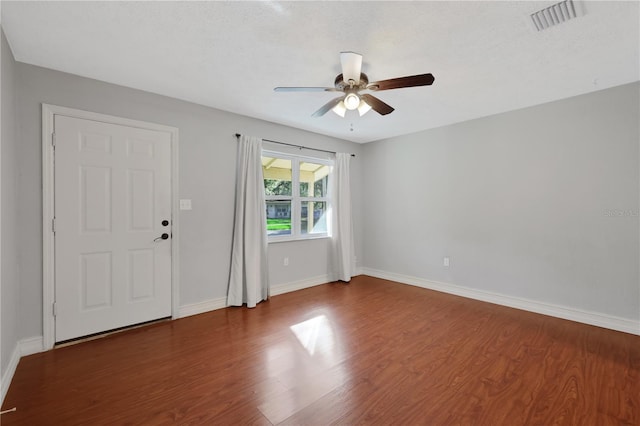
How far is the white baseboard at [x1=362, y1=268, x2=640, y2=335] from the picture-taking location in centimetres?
283

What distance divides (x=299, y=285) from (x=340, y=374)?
2.26 m

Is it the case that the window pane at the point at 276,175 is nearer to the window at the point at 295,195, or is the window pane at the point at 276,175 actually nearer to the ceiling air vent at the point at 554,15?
the window at the point at 295,195

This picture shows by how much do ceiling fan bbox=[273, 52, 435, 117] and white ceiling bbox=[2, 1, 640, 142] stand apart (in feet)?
0.53

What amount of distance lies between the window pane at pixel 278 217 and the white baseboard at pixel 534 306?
2074mm

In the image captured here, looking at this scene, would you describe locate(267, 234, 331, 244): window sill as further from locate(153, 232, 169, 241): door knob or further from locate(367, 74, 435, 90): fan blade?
locate(367, 74, 435, 90): fan blade

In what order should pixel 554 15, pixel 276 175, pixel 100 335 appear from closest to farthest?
pixel 554 15 < pixel 100 335 < pixel 276 175

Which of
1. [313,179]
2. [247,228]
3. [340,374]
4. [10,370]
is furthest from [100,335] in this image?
[313,179]

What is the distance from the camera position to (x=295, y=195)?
439 centimetres

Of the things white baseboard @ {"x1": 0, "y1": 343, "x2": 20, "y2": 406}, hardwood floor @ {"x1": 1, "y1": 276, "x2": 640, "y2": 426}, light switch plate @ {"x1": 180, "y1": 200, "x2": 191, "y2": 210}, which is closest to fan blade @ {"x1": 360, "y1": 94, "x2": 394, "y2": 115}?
Result: hardwood floor @ {"x1": 1, "y1": 276, "x2": 640, "y2": 426}

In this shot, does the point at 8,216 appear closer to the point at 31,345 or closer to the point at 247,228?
the point at 31,345

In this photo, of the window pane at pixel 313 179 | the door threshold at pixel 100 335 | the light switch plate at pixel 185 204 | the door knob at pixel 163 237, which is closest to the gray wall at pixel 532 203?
the window pane at pixel 313 179

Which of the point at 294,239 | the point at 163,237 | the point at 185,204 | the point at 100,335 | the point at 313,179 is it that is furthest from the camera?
the point at 313,179

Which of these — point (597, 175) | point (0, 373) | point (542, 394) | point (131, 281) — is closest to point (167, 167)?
point (131, 281)

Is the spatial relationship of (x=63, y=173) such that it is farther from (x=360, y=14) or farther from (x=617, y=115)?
(x=617, y=115)
